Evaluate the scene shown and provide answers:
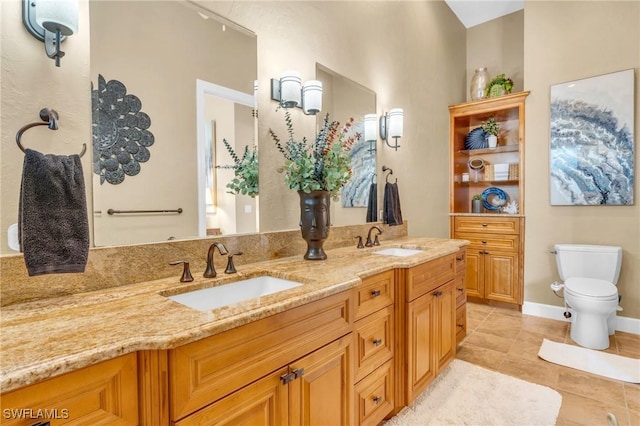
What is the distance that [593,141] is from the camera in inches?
117

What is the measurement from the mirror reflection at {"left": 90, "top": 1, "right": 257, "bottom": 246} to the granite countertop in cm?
28

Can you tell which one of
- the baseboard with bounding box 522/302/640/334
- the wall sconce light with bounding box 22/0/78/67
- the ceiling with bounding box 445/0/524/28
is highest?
the ceiling with bounding box 445/0/524/28

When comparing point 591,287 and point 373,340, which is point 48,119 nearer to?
point 373,340

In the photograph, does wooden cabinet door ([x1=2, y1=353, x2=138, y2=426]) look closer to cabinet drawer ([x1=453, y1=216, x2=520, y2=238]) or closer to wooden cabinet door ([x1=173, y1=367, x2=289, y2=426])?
wooden cabinet door ([x1=173, y1=367, x2=289, y2=426])

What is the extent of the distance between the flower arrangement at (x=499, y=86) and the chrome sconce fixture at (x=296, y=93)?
107 inches

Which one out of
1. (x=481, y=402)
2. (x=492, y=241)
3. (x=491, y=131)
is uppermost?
(x=491, y=131)

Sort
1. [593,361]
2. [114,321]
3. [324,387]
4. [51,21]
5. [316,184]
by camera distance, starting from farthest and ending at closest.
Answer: [593,361] → [316,184] → [324,387] → [51,21] → [114,321]

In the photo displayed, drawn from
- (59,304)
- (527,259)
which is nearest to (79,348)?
(59,304)

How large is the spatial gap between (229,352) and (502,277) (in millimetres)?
3532

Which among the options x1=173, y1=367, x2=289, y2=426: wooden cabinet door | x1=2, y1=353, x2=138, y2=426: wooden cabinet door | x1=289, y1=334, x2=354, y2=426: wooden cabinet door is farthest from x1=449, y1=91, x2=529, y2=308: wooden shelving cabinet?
x1=2, y1=353, x2=138, y2=426: wooden cabinet door

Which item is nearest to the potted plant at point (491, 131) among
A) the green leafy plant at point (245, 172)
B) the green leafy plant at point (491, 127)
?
the green leafy plant at point (491, 127)

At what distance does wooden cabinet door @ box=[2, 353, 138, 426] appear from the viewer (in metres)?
0.58

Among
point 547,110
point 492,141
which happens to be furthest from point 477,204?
point 547,110

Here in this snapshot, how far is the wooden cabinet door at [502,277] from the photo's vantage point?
11.4ft
